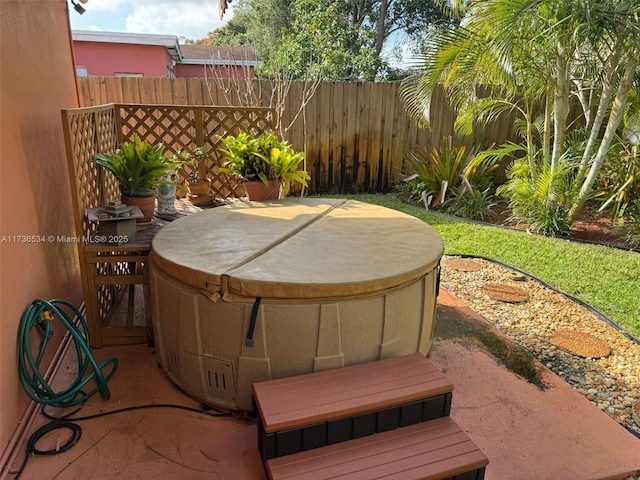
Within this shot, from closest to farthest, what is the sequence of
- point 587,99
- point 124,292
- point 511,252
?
point 124,292, point 511,252, point 587,99

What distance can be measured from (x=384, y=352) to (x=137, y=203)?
1.81 meters

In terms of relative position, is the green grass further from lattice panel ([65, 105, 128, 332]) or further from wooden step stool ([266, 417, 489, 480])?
lattice panel ([65, 105, 128, 332])

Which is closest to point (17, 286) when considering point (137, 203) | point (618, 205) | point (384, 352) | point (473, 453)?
point (137, 203)

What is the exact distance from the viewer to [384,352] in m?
1.96

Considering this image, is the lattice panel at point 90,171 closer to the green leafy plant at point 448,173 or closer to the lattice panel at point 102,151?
the lattice panel at point 102,151

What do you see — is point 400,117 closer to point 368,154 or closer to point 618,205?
point 368,154

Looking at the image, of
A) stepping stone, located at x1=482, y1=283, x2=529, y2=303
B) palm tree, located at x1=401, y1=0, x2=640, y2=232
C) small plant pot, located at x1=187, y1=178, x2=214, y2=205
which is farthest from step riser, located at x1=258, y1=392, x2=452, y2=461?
palm tree, located at x1=401, y1=0, x2=640, y2=232

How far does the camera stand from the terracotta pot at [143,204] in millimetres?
2684

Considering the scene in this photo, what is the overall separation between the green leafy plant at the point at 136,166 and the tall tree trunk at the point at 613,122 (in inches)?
172

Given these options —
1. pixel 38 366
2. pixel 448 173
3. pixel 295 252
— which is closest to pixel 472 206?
pixel 448 173

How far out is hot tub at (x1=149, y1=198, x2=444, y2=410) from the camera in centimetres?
179

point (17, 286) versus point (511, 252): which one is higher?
point (17, 286)

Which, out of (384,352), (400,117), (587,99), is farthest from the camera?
(400,117)

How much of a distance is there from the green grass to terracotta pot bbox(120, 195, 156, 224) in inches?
117
